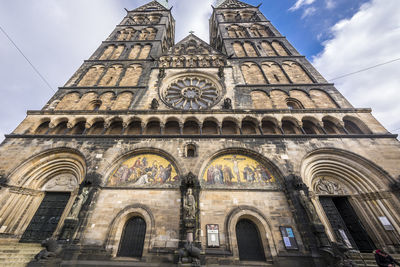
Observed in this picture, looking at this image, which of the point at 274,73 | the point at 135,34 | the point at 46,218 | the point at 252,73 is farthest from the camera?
the point at 135,34

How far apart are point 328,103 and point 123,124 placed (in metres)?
13.4

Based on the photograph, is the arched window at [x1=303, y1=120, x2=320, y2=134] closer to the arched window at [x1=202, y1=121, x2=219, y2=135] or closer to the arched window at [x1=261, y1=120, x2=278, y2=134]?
the arched window at [x1=261, y1=120, x2=278, y2=134]

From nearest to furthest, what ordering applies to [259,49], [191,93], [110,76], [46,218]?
1. [46,218]
2. [191,93]
3. [110,76]
4. [259,49]

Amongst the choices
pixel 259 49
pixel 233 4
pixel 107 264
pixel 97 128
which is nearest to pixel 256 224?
pixel 107 264

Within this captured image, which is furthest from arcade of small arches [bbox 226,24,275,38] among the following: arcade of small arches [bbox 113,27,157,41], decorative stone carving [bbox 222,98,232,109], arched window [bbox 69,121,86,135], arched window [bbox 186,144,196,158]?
arched window [bbox 69,121,86,135]

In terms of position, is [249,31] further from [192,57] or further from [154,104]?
[154,104]

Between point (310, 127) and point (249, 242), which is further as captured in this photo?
point (310, 127)

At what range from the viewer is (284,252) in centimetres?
602

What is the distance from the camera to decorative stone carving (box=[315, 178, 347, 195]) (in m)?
7.85

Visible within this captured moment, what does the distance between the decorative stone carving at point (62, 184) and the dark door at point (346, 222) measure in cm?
1257

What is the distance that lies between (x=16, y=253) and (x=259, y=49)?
68.8ft

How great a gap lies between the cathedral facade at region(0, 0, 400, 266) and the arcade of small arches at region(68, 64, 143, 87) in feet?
2.84

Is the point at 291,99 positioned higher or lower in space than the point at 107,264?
higher

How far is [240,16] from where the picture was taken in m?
21.4
